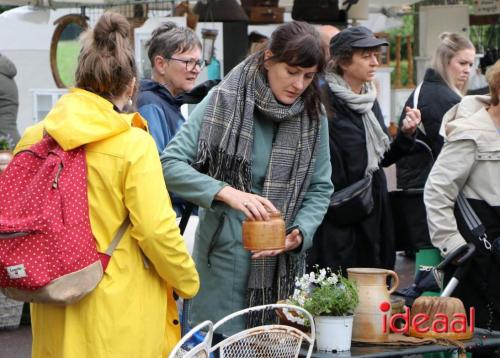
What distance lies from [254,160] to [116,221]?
0.76 m

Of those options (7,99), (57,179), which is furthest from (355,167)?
(7,99)

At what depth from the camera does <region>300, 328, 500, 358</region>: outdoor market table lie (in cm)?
348

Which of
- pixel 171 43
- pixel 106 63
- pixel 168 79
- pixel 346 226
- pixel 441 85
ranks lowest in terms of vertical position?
pixel 346 226

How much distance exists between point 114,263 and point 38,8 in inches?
359

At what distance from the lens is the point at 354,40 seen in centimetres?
509

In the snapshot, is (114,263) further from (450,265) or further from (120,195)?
(450,265)

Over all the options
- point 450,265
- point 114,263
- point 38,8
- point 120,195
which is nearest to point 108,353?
point 114,263

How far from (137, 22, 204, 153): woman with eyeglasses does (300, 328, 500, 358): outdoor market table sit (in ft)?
5.02

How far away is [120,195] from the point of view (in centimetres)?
332

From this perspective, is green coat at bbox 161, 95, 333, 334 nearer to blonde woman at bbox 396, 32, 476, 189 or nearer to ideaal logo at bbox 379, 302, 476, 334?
ideaal logo at bbox 379, 302, 476, 334

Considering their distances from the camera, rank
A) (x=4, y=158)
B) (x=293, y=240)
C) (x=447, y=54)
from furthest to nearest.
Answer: (x=4, y=158), (x=447, y=54), (x=293, y=240)

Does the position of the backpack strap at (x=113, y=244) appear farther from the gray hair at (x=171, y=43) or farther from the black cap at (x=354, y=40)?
the black cap at (x=354, y=40)

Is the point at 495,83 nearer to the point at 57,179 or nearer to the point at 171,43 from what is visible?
the point at 171,43

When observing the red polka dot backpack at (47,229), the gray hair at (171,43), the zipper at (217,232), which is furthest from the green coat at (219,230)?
the gray hair at (171,43)
